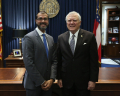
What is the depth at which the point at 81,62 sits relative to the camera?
1.54 meters

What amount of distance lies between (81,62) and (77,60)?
1.9 inches

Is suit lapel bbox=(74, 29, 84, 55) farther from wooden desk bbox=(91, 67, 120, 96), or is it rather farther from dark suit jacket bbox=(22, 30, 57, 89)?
wooden desk bbox=(91, 67, 120, 96)

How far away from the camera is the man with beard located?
142cm

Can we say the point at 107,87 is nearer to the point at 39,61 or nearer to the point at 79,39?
the point at 79,39

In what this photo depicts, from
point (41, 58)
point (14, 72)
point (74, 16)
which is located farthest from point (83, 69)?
point (14, 72)

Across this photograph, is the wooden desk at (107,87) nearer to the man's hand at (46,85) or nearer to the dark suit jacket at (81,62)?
the dark suit jacket at (81,62)

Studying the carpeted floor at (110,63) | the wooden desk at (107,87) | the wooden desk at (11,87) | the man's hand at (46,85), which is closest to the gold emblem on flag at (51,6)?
the carpeted floor at (110,63)

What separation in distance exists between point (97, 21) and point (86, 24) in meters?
0.66

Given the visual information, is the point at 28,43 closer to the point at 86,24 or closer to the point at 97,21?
the point at 97,21

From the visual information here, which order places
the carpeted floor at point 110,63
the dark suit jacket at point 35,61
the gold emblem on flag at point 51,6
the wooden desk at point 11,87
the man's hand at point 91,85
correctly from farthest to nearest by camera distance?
the carpeted floor at point 110,63 < the gold emblem on flag at point 51,6 < the wooden desk at point 11,87 < the man's hand at point 91,85 < the dark suit jacket at point 35,61

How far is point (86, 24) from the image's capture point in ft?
15.4

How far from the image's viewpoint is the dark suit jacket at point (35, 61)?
141 cm

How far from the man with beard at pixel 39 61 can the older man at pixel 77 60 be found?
0.51ft

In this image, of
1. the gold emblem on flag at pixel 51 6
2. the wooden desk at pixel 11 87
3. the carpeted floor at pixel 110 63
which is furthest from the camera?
the carpeted floor at pixel 110 63
